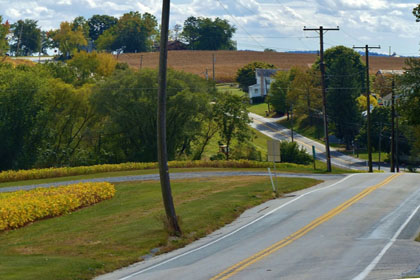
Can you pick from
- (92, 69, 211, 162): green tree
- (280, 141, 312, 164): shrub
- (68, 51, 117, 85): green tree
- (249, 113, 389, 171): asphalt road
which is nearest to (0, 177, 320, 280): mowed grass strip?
(92, 69, 211, 162): green tree

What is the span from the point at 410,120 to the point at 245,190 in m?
13.2

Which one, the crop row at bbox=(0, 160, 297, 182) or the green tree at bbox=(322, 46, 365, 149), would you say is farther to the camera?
the green tree at bbox=(322, 46, 365, 149)

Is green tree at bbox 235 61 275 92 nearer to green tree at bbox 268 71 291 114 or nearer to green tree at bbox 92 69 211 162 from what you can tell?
green tree at bbox 268 71 291 114

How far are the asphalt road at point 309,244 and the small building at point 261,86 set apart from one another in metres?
118

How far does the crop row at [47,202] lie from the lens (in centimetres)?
3105

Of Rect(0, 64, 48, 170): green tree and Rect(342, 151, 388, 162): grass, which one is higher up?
Rect(0, 64, 48, 170): green tree

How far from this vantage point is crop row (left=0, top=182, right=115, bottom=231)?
31.0 metres

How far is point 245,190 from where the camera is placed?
37.7m

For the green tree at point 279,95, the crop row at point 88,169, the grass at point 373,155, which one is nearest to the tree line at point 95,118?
the crop row at point 88,169

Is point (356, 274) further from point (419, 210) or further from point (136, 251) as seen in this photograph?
point (419, 210)

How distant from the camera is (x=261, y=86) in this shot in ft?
501

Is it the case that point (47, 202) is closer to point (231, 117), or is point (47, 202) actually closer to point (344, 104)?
point (231, 117)

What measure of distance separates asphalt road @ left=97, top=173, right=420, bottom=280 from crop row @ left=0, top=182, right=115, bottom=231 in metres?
10.2

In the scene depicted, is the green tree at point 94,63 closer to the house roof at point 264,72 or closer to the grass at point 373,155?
the house roof at point 264,72
